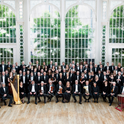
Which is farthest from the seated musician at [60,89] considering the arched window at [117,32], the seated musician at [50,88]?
the arched window at [117,32]

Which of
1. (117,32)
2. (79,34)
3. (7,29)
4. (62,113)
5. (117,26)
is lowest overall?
(62,113)

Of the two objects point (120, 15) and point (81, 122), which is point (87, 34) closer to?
point (120, 15)

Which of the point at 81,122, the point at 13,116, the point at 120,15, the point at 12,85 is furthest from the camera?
the point at 120,15

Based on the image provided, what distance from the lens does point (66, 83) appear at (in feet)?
36.3

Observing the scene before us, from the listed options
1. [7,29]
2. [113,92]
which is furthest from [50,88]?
[7,29]

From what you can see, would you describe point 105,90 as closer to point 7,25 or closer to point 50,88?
point 50,88

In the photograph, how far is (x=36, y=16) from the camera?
14.6 meters

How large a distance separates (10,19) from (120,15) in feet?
23.4

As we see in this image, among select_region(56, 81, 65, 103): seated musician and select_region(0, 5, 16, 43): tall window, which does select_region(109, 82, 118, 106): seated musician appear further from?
select_region(0, 5, 16, 43): tall window

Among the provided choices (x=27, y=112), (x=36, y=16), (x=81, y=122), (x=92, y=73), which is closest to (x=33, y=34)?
(x=36, y=16)

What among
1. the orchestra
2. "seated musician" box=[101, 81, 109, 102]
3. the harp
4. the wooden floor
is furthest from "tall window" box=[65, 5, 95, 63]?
the harp

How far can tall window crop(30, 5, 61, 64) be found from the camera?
14.6 metres

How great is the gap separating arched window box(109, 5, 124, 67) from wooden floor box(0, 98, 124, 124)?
4.80 metres

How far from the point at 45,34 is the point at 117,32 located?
185 inches
